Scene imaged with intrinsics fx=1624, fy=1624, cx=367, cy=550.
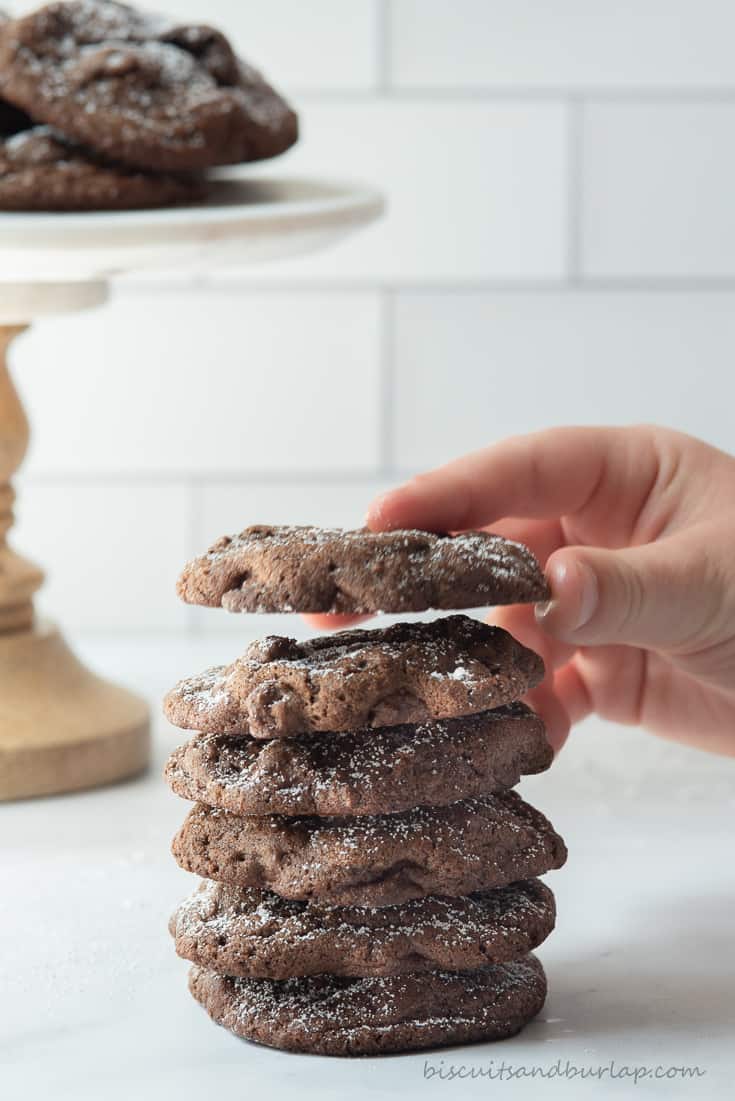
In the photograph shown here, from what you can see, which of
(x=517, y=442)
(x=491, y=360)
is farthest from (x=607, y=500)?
(x=491, y=360)

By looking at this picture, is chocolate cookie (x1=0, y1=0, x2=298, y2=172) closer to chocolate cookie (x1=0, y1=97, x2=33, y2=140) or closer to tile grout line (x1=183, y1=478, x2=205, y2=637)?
chocolate cookie (x1=0, y1=97, x2=33, y2=140)

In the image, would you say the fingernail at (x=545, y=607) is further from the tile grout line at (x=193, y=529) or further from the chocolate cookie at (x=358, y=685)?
the tile grout line at (x=193, y=529)

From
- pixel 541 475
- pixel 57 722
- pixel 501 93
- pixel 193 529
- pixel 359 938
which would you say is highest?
pixel 501 93

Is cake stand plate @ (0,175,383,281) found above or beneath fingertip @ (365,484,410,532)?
above

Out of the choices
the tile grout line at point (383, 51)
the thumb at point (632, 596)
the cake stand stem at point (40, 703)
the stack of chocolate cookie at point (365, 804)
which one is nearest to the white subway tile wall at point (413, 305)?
the tile grout line at point (383, 51)

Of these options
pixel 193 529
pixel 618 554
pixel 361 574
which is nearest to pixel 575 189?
pixel 193 529

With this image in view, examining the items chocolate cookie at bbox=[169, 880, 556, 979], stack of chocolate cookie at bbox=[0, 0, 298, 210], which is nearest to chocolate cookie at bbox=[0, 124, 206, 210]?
stack of chocolate cookie at bbox=[0, 0, 298, 210]

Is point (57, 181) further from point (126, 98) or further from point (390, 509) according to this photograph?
point (390, 509)
